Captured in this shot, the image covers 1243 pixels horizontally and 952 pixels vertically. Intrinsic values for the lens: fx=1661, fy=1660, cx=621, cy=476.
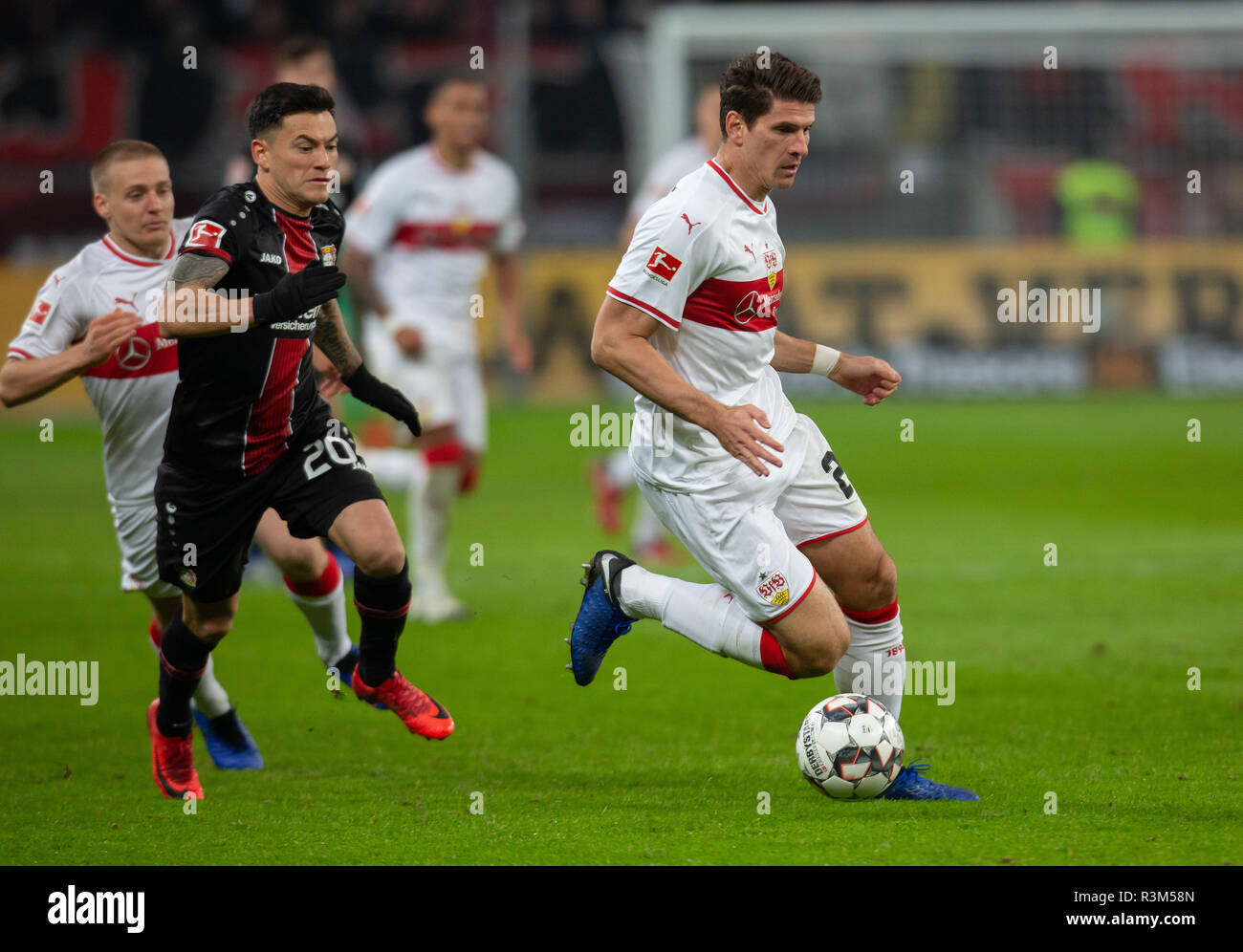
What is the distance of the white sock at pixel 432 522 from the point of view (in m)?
8.63

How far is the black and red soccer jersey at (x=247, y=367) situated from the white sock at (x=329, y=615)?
29.0 inches

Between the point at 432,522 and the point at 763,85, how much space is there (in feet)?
14.4

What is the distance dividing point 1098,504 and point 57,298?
28.2 ft

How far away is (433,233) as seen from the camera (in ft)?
29.3

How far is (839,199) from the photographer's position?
2105cm

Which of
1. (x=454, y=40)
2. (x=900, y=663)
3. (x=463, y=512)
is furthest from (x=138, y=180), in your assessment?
(x=454, y=40)

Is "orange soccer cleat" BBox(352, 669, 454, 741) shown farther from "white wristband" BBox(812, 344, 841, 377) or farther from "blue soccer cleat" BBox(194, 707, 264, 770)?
"white wristband" BBox(812, 344, 841, 377)

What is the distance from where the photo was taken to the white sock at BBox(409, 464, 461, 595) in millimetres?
8633

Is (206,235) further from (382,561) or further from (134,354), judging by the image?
(382,561)

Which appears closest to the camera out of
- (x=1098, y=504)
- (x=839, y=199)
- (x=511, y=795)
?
(x=511, y=795)

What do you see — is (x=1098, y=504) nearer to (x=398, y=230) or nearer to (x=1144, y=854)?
(x=398, y=230)

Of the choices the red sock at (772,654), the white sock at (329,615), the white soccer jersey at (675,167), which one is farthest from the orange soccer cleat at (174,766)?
the white soccer jersey at (675,167)

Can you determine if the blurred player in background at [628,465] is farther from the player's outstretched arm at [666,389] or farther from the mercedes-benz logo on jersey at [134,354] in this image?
the player's outstretched arm at [666,389]

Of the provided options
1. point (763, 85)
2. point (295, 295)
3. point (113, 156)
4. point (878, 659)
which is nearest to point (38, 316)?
point (113, 156)
